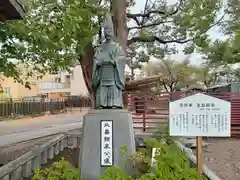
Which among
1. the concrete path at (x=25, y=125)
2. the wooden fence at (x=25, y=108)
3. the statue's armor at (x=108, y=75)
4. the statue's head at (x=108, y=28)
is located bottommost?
the concrete path at (x=25, y=125)

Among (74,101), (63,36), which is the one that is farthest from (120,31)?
(74,101)

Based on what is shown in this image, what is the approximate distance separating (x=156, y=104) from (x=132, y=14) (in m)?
4.28

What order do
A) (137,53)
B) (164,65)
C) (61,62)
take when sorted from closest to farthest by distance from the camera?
(61,62) → (137,53) → (164,65)

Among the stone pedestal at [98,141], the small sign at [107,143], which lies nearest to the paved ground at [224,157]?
the stone pedestal at [98,141]

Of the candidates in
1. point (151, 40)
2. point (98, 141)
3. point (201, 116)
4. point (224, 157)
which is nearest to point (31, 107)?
point (151, 40)

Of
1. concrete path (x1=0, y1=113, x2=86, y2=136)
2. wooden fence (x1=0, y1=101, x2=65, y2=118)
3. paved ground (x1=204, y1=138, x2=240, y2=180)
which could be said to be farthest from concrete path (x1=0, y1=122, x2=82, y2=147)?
wooden fence (x1=0, y1=101, x2=65, y2=118)

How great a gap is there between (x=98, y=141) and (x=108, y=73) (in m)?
1.36

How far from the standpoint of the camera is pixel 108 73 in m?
6.14

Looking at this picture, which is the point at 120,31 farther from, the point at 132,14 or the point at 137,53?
the point at 137,53

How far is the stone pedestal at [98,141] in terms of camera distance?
5.66 m

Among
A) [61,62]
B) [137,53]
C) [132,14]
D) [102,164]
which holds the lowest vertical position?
[102,164]

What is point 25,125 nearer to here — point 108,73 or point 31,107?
point 31,107

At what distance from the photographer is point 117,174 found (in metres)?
4.86

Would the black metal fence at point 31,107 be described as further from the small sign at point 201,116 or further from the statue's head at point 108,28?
the small sign at point 201,116
